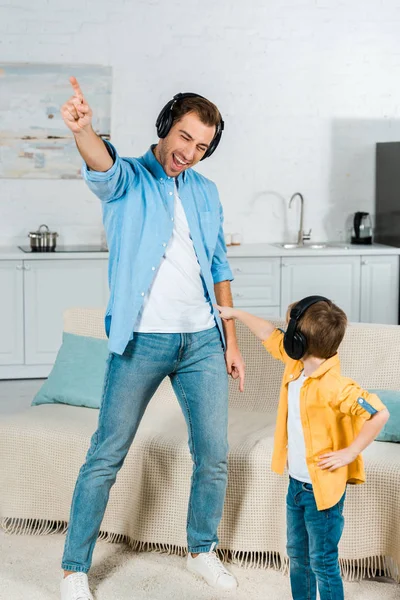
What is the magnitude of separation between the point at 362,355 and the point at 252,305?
2.62m

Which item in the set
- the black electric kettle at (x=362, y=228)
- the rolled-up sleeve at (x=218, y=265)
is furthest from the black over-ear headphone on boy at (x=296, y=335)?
the black electric kettle at (x=362, y=228)

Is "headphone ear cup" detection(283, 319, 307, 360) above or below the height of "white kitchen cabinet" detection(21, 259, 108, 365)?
above

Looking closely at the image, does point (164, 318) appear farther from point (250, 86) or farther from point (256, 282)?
point (250, 86)

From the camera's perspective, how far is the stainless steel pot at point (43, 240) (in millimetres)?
5793

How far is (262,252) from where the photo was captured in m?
5.89

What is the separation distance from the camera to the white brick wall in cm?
607

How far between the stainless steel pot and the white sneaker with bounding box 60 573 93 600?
3.43m

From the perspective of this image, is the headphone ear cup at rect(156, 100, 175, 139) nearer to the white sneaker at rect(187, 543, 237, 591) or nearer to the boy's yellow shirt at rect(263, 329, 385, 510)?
the boy's yellow shirt at rect(263, 329, 385, 510)

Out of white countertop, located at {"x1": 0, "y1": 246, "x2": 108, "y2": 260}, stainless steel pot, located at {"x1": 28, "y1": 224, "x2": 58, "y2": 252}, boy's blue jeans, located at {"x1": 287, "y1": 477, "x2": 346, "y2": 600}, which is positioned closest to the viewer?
boy's blue jeans, located at {"x1": 287, "y1": 477, "x2": 346, "y2": 600}

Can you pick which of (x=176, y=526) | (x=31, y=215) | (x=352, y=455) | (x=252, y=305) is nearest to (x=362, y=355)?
(x=176, y=526)

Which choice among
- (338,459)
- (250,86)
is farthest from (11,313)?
(338,459)

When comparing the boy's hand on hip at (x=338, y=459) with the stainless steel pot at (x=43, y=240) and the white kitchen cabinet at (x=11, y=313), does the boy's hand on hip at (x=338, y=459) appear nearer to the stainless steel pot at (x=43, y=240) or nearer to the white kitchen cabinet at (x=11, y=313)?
the white kitchen cabinet at (x=11, y=313)

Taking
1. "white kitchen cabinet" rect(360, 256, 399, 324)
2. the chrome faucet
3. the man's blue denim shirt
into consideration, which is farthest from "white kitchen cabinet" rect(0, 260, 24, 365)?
the man's blue denim shirt

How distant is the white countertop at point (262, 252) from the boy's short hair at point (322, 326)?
3.57m
